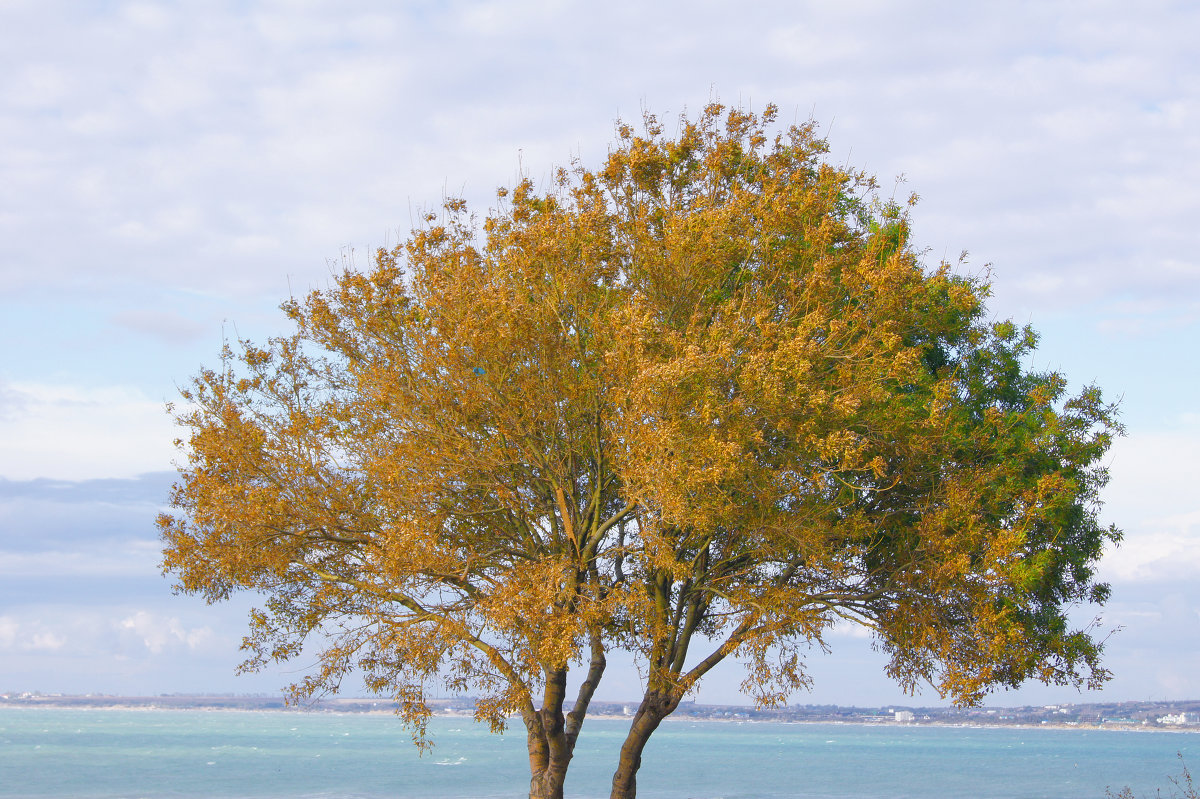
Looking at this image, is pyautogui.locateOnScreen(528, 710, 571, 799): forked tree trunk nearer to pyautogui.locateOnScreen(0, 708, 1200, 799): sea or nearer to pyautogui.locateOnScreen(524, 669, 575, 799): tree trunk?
pyautogui.locateOnScreen(524, 669, 575, 799): tree trunk

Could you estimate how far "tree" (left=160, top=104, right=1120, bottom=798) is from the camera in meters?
Result: 16.5

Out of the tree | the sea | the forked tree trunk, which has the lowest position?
the sea

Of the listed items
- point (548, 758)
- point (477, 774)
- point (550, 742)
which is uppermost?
point (550, 742)

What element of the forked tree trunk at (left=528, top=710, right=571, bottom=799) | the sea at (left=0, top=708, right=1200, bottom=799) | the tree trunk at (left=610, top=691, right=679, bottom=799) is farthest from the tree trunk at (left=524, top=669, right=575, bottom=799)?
the sea at (left=0, top=708, right=1200, bottom=799)

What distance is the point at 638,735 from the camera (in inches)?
826

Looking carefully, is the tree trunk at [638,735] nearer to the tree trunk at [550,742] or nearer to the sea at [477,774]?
the tree trunk at [550,742]

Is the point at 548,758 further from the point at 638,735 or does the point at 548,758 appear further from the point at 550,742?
the point at 638,735

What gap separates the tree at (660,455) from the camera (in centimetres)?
1650

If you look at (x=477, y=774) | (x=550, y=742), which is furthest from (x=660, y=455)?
(x=477, y=774)

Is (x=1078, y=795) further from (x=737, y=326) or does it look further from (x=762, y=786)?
(x=737, y=326)

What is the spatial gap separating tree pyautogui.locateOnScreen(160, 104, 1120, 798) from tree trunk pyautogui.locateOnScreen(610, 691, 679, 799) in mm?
60

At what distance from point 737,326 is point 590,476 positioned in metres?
5.35

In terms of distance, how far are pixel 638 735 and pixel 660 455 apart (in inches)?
327

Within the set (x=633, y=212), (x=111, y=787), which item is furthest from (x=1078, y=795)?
(x=633, y=212)
